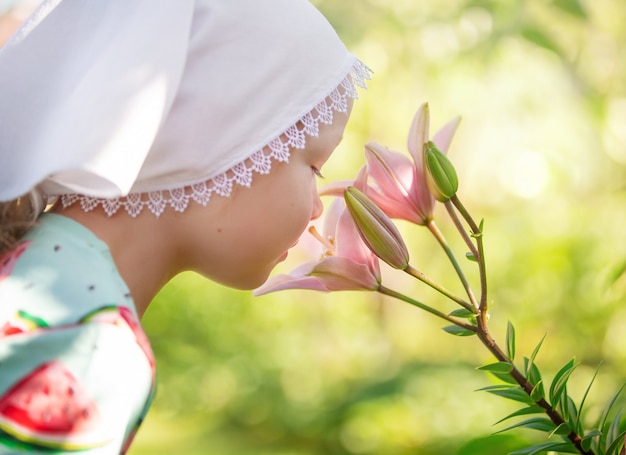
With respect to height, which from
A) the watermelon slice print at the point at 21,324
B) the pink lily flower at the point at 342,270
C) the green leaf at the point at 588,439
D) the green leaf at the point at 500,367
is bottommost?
the green leaf at the point at 588,439

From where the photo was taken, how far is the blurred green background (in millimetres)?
3406

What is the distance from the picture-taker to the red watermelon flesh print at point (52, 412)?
1.99ft

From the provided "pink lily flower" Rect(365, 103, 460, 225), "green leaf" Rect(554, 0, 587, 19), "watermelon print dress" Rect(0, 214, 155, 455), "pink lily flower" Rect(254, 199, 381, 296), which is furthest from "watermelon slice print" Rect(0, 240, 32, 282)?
"green leaf" Rect(554, 0, 587, 19)

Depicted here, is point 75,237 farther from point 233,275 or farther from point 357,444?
point 357,444

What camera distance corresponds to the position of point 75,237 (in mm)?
749

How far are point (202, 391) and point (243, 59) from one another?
10.6 feet

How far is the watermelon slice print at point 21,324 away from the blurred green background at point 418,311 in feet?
8.81

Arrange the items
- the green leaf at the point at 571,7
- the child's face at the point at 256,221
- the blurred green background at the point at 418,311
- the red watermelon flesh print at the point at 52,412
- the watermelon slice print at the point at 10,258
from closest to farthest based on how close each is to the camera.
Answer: the red watermelon flesh print at the point at 52,412 < the watermelon slice print at the point at 10,258 < the child's face at the point at 256,221 < the green leaf at the point at 571,7 < the blurred green background at the point at 418,311

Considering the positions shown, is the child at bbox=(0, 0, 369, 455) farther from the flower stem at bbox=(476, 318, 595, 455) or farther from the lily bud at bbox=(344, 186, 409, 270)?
the flower stem at bbox=(476, 318, 595, 455)

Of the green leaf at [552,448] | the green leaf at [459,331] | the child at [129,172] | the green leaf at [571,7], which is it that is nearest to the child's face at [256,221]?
the child at [129,172]

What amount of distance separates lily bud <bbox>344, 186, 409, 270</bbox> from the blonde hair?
0.32 m

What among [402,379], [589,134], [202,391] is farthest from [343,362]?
[589,134]

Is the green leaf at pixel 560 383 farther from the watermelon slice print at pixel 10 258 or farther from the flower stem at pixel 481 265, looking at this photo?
the watermelon slice print at pixel 10 258

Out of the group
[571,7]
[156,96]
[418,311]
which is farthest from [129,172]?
[418,311]
